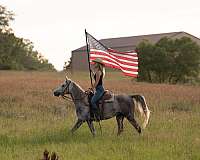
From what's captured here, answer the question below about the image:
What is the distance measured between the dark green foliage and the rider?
121 ft

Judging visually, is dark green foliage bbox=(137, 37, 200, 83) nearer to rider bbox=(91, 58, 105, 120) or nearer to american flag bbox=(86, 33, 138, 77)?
american flag bbox=(86, 33, 138, 77)

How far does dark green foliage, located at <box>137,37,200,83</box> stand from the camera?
157 ft


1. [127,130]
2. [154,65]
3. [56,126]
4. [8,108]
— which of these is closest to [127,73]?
[127,130]

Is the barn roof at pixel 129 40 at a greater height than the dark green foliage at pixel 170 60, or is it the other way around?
the barn roof at pixel 129 40

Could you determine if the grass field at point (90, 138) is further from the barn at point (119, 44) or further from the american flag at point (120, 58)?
the barn at point (119, 44)

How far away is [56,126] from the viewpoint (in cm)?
1311

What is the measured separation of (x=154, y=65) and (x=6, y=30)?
43.7 m

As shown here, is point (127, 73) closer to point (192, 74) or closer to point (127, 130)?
point (127, 130)

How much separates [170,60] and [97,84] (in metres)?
37.3

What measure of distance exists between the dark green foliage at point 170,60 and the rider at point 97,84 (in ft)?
121

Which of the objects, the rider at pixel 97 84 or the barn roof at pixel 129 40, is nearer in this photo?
the rider at pixel 97 84

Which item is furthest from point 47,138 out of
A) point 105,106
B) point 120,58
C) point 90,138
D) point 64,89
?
point 120,58

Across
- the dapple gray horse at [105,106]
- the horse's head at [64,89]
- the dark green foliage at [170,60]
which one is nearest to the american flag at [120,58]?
the dapple gray horse at [105,106]

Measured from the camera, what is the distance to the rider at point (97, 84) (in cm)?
1134
